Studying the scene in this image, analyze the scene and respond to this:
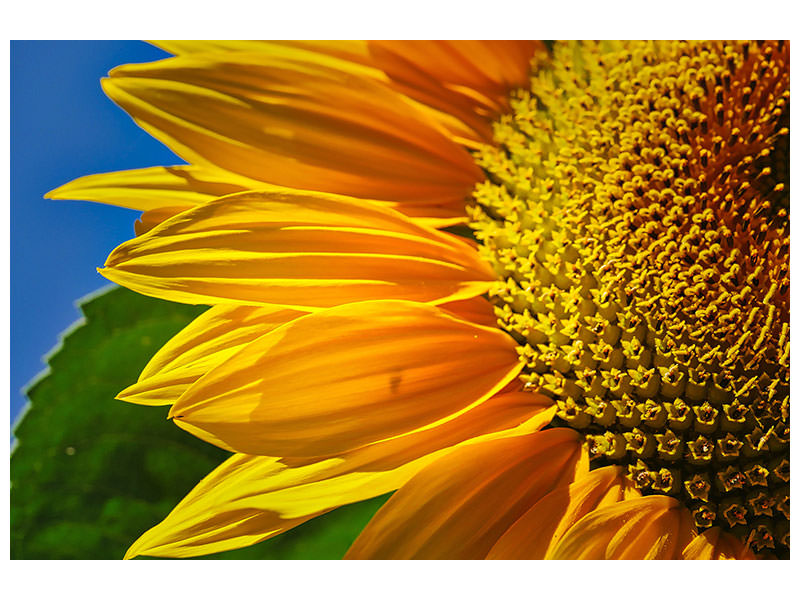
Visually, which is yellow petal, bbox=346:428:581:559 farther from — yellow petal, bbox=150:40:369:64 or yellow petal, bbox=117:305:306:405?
yellow petal, bbox=150:40:369:64

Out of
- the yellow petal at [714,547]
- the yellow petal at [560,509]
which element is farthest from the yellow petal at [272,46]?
the yellow petal at [714,547]

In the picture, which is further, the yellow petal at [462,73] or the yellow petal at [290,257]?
the yellow petal at [462,73]

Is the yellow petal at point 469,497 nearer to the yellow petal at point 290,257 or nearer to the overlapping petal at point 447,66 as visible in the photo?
the yellow petal at point 290,257

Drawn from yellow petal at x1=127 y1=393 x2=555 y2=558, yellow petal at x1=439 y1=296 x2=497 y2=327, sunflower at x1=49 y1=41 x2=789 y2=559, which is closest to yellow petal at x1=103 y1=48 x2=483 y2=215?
sunflower at x1=49 y1=41 x2=789 y2=559

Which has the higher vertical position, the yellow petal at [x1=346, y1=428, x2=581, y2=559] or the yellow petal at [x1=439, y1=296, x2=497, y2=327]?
the yellow petal at [x1=439, y1=296, x2=497, y2=327]

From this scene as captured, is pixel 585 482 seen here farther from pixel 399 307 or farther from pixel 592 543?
pixel 399 307

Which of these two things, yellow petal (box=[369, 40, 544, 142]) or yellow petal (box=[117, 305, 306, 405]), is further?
yellow petal (box=[369, 40, 544, 142])

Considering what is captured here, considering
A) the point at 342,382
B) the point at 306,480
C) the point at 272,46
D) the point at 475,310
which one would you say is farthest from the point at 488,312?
the point at 272,46
